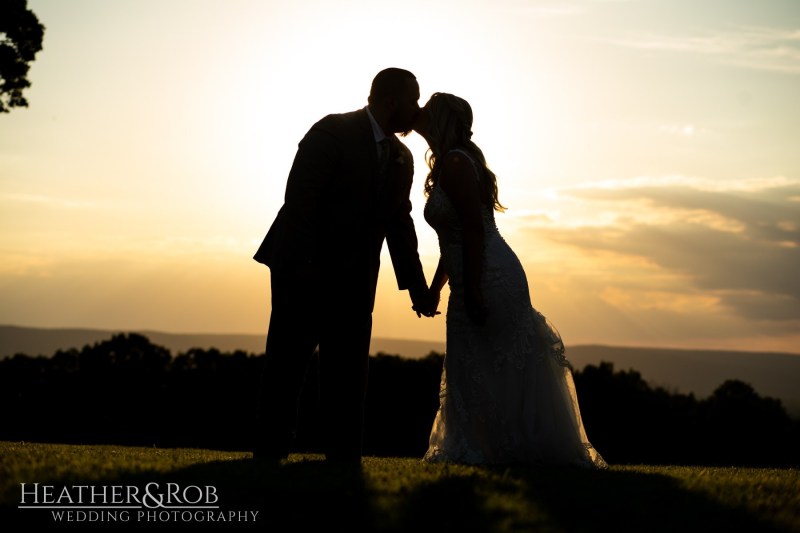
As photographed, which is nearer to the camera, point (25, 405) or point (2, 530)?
point (2, 530)

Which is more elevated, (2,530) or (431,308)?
(431,308)

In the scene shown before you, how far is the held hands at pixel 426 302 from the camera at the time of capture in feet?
36.3

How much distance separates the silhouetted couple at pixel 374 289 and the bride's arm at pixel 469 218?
0.01m

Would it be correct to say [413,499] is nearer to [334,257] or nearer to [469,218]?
[334,257]

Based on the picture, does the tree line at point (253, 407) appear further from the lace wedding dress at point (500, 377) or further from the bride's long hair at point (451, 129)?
the bride's long hair at point (451, 129)

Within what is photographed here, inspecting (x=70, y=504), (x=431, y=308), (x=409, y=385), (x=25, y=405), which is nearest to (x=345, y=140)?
(x=431, y=308)

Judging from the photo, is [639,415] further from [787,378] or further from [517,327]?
[787,378]

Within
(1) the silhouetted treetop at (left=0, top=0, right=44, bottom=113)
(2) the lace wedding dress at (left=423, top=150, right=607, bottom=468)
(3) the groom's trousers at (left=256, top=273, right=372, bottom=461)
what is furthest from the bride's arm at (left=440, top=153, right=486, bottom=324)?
(1) the silhouetted treetop at (left=0, top=0, right=44, bottom=113)

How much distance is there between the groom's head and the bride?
0.17 m

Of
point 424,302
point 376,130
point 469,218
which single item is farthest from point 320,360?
point 376,130

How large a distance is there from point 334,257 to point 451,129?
1826 mm

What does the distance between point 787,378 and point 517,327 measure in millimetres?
100137

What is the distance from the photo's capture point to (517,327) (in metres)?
10.5

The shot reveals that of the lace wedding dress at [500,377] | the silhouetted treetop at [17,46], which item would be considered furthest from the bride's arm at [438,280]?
the silhouetted treetop at [17,46]
